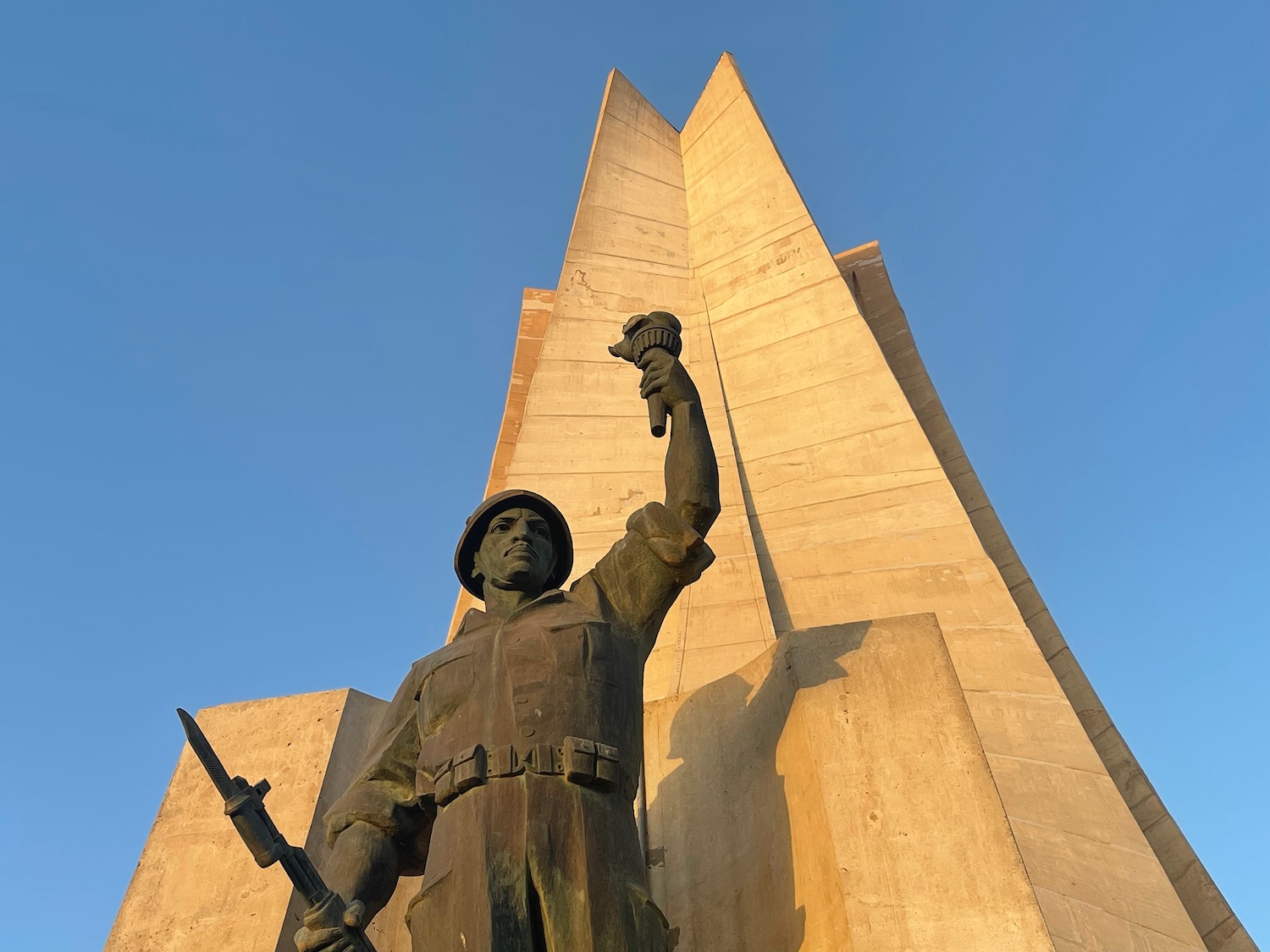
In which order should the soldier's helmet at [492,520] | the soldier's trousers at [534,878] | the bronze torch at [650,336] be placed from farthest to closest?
the soldier's helmet at [492,520] → the bronze torch at [650,336] → the soldier's trousers at [534,878]

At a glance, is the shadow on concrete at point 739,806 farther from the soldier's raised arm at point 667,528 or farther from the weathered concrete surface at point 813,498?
the weathered concrete surface at point 813,498

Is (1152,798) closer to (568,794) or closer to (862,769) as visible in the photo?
(862,769)

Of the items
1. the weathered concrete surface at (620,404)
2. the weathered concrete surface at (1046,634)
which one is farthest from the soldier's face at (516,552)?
the weathered concrete surface at (1046,634)

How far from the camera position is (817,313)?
31.8 ft

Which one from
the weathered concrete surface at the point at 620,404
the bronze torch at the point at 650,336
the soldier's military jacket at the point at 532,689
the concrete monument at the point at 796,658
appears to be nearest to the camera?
the soldier's military jacket at the point at 532,689

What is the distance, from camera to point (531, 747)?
10.6 ft

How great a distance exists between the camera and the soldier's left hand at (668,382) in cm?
399

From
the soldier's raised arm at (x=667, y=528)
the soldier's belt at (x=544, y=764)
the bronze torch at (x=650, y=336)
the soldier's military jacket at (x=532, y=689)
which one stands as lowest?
the soldier's belt at (x=544, y=764)

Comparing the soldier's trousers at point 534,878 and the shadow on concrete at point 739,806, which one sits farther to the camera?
the shadow on concrete at point 739,806

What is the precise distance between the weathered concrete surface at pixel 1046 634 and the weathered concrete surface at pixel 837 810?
7.28 ft

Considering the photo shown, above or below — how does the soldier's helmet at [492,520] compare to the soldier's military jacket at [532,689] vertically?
above

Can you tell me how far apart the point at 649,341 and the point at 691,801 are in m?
2.14

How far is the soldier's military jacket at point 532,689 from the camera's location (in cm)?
336

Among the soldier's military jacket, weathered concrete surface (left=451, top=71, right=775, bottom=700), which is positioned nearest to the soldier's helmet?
the soldier's military jacket
